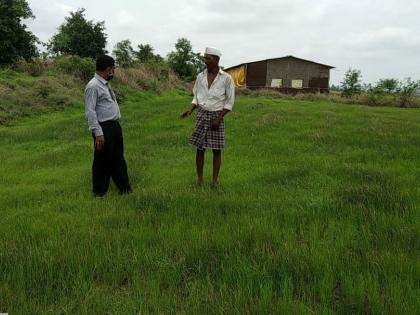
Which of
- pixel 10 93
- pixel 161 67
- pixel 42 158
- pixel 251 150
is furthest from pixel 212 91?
pixel 161 67

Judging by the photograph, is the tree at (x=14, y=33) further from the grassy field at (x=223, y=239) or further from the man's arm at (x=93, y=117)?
the man's arm at (x=93, y=117)

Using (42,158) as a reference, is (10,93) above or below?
above

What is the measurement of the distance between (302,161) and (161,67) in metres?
30.5

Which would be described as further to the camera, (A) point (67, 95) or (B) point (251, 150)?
(A) point (67, 95)

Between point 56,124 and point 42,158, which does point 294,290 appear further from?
point 56,124

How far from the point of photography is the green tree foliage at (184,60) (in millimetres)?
50938

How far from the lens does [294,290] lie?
2.95 m

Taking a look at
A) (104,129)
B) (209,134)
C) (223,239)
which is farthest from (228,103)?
(223,239)

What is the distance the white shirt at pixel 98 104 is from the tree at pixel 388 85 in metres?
32.0

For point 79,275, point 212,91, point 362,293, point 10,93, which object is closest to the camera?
point 362,293

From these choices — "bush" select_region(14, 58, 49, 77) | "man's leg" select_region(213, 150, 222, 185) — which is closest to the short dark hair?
"man's leg" select_region(213, 150, 222, 185)

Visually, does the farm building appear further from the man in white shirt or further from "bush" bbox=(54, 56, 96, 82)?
the man in white shirt

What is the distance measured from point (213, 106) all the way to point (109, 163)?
63.8 inches

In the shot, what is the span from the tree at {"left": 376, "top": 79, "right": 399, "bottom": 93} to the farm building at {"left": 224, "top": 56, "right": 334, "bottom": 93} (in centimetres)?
1263
